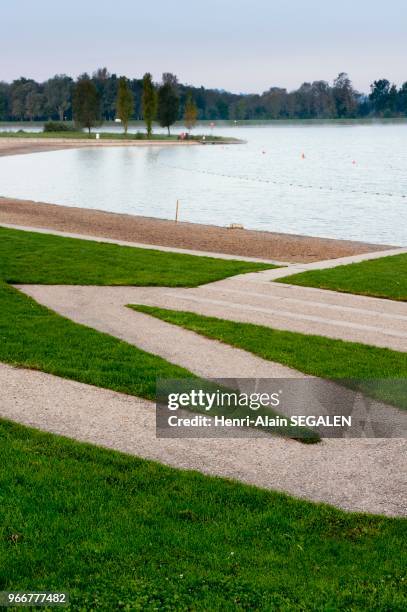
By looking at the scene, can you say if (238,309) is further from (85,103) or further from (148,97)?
(85,103)

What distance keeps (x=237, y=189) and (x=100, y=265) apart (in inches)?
1586

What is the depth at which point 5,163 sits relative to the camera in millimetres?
82438

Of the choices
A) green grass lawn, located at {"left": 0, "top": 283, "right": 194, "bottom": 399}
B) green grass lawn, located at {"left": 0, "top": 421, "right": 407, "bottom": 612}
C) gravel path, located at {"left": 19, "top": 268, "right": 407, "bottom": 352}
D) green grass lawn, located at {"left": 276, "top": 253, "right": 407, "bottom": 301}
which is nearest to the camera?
green grass lawn, located at {"left": 0, "top": 421, "right": 407, "bottom": 612}

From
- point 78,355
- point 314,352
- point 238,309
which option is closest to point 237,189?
point 238,309

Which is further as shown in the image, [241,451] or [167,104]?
[167,104]

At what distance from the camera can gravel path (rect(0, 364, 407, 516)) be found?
7.28m

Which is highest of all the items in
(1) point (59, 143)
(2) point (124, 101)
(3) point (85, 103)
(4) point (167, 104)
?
(4) point (167, 104)

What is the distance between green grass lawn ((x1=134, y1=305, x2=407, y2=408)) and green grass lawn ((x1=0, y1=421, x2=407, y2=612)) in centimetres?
332

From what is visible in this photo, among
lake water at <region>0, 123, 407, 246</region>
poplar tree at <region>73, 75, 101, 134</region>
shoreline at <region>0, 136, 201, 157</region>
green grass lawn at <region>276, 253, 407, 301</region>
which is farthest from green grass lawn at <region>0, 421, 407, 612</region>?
poplar tree at <region>73, 75, 101, 134</region>

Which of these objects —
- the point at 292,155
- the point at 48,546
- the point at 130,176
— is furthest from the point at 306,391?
the point at 292,155

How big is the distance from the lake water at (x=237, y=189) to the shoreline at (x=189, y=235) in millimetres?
3238

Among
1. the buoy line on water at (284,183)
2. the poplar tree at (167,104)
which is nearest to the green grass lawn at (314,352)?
the buoy line on water at (284,183)

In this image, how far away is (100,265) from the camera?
62.2 feet

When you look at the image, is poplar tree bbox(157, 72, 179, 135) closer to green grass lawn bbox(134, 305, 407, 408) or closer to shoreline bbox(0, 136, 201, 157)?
shoreline bbox(0, 136, 201, 157)
